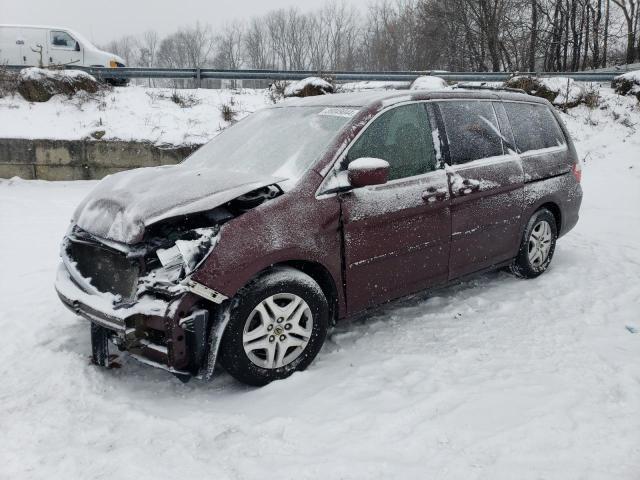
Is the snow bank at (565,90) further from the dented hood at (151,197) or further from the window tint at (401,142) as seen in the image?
the dented hood at (151,197)

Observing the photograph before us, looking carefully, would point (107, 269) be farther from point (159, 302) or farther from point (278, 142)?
point (278, 142)

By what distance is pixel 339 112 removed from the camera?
3.75m

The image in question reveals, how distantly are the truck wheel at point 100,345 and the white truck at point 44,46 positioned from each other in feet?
44.5

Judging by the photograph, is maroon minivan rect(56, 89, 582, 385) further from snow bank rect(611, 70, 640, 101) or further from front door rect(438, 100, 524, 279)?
snow bank rect(611, 70, 640, 101)

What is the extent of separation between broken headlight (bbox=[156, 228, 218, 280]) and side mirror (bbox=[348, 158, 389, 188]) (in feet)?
3.25

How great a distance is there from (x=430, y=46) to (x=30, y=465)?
30.5m

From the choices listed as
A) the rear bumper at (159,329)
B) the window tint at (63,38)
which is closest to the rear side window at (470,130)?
the rear bumper at (159,329)

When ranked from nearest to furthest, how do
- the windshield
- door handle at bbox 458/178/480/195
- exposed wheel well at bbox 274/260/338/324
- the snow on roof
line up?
exposed wheel well at bbox 274/260/338/324 → the windshield → the snow on roof → door handle at bbox 458/178/480/195

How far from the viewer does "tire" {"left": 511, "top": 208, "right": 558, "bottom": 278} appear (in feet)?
16.1

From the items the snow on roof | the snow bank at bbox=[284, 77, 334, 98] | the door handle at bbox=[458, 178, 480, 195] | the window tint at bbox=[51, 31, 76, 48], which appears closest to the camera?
the snow on roof

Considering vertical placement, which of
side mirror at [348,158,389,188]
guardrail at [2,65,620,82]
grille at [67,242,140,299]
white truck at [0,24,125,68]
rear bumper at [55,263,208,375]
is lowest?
rear bumper at [55,263,208,375]

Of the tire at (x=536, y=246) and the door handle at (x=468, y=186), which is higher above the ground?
the door handle at (x=468, y=186)

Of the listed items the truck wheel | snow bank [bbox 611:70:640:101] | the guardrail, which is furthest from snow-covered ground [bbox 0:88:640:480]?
snow bank [bbox 611:70:640:101]

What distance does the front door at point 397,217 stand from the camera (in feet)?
11.4
